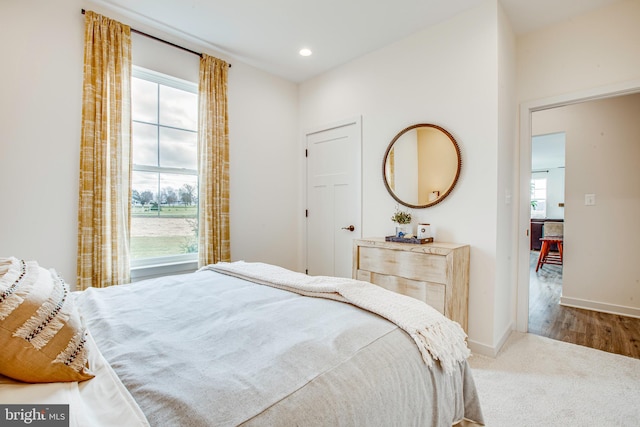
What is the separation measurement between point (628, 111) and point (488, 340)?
120 inches

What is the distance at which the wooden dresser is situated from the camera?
7.43ft

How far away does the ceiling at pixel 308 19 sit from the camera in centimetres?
246

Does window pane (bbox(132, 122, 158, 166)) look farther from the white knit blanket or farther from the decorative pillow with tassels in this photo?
the decorative pillow with tassels

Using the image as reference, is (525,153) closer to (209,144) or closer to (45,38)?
(209,144)

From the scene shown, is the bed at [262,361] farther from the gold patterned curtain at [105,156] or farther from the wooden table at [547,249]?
the wooden table at [547,249]

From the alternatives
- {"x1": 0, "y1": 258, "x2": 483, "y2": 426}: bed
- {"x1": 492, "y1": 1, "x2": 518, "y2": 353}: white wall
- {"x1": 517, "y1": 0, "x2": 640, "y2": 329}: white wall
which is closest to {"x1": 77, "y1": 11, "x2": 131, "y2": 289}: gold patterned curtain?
{"x1": 0, "y1": 258, "x2": 483, "y2": 426}: bed

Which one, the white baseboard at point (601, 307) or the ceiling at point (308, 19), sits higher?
the ceiling at point (308, 19)

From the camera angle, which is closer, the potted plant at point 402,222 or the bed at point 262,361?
the bed at point 262,361

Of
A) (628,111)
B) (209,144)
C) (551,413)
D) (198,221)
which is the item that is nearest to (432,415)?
(551,413)

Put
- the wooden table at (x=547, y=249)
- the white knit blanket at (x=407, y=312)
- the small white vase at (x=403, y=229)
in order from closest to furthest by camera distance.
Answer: the white knit blanket at (x=407, y=312)
the small white vase at (x=403, y=229)
the wooden table at (x=547, y=249)

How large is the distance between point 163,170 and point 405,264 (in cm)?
238

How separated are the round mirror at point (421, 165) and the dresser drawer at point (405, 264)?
1.89 feet

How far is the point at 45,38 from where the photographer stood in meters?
2.25

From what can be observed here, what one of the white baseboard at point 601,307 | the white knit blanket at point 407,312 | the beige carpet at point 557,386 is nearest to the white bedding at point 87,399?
the white knit blanket at point 407,312
